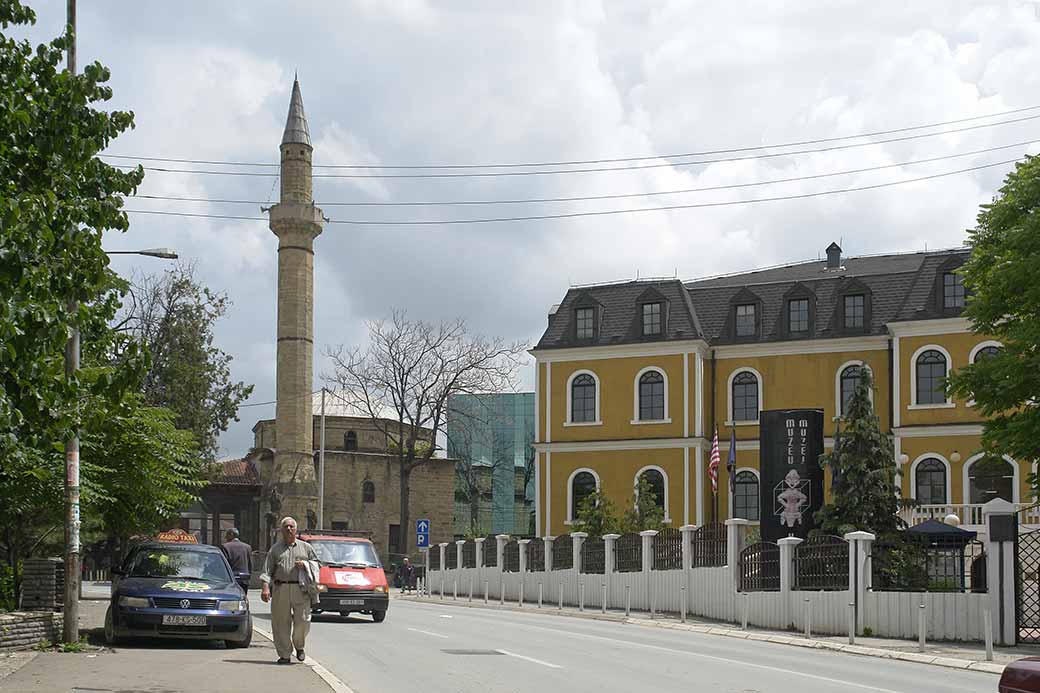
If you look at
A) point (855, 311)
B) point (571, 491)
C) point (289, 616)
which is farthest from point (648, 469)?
point (289, 616)

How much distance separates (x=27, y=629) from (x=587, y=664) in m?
7.28

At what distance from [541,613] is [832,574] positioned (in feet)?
38.7

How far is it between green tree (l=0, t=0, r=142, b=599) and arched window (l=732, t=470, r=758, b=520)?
138 ft

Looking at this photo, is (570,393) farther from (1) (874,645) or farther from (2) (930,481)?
(1) (874,645)

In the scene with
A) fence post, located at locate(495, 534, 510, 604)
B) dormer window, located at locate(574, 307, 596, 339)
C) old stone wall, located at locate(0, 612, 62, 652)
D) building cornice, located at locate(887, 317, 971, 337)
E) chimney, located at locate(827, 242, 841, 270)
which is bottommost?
fence post, located at locate(495, 534, 510, 604)

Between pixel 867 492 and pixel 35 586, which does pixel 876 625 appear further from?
pixel 35 586

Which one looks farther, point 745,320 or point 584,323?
point 584,323

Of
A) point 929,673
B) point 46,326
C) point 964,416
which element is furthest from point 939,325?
point 46,326

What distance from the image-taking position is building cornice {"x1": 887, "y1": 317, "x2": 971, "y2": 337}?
51344 mm

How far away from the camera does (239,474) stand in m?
85.8

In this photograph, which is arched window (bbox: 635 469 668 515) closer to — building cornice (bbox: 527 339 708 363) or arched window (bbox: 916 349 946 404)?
building cornice (bbox: 527 339 708 363)

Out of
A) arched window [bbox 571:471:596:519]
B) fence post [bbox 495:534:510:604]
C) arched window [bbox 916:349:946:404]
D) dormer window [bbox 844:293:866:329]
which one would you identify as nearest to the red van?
fence post [bbox 495:534:510:604]

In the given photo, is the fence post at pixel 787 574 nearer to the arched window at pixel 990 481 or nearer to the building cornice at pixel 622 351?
the arched window at pixel 990 481

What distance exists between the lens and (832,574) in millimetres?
27141
